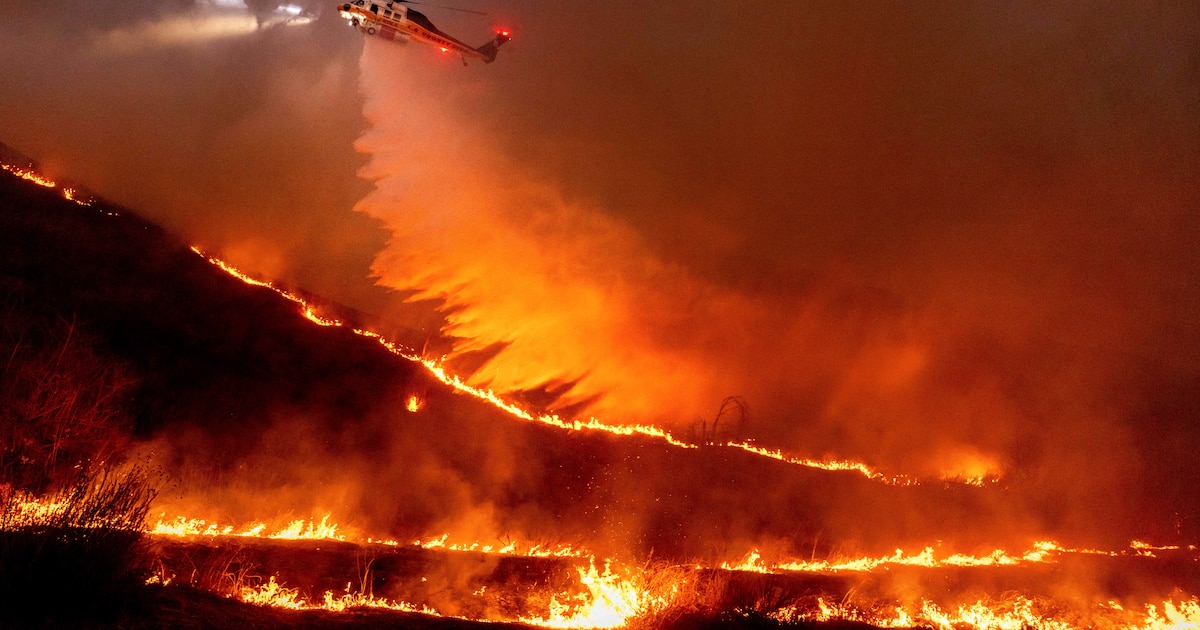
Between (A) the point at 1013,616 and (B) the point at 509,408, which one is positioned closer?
(A) the point at 1013,616

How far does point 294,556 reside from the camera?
1217 cm

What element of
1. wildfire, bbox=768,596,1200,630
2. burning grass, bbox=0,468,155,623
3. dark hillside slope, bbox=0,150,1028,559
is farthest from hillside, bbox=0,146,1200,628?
burning grass, bbox=0,468,155,623

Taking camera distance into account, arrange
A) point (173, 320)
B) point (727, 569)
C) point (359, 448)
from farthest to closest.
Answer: point (173, 320), point (359, 448), point (727, 569)

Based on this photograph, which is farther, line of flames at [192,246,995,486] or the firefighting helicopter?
line of flames at [192,246,995,486]

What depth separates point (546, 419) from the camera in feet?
84.2

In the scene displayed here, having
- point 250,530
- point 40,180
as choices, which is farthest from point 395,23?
point 40,180

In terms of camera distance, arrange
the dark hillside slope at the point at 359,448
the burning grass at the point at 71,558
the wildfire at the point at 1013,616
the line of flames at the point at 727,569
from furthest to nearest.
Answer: the dark hillside slope at the point at 359,448, the wildfire at the point at 1013,616, the line of flames at the point at 727,569, the burning grass at the point at 71,558

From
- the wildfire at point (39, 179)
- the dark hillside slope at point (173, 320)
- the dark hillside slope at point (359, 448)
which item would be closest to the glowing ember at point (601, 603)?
the dark hillside slope at point (359, 448)

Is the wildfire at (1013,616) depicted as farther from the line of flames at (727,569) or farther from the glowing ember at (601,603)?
the glowing ember at (601,603)

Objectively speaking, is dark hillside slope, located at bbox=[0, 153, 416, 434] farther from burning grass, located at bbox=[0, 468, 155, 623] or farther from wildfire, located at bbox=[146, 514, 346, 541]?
burning grass, located at bbox=[0, 468, 155, 623]

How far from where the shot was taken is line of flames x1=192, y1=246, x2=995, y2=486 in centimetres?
2575

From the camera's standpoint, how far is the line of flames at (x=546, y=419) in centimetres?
2575

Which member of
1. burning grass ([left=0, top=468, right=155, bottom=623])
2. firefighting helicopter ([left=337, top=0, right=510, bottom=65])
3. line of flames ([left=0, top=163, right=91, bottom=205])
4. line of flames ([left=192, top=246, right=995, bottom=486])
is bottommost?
line of flames ([left=192, top=246, right=995, bottom=486])

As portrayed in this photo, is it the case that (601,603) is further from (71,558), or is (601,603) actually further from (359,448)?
(359,448)
